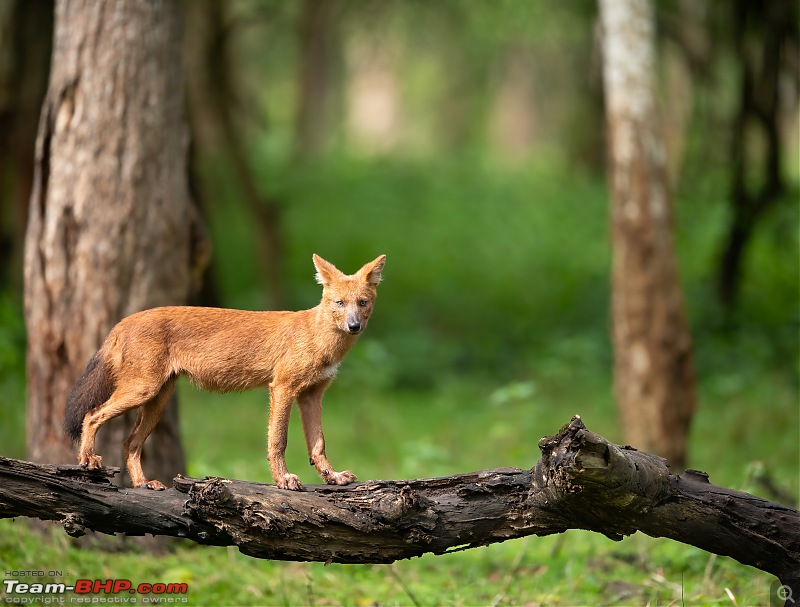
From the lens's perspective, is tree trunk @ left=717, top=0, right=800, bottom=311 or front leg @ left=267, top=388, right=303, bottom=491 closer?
front leg @ left=267, top=388, right=303, bottom=491

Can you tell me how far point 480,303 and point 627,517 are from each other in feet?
47.3

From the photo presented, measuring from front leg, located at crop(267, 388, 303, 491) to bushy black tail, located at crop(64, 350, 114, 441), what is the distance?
87cm

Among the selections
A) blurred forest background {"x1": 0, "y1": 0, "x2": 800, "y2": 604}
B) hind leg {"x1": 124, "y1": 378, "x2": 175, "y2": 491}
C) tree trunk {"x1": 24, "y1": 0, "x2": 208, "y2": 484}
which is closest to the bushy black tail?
hind leg {"x1": 124, "y1": 378, "x2": 175, "y2": 491}

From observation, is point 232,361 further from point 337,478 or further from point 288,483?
point 337,478

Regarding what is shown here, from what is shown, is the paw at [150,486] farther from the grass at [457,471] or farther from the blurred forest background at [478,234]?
the blurred forest background at [478,234]

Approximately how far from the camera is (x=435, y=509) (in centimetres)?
571

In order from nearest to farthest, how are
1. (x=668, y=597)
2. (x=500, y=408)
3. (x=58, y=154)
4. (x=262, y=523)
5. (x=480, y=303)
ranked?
(x=262, y=523) < (x=668, y=597) < (x=58, y=154) < (x=500, y=408) < (x=480, y=303)

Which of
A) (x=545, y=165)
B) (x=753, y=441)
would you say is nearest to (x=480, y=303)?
(x=753, y=441)

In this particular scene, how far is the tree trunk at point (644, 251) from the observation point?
11414 millimetres

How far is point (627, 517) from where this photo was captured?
Result: 565 cm

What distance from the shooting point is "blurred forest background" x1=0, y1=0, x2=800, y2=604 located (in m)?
13.7

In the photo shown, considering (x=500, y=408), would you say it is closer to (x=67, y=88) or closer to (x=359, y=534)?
(x=67, y=88)

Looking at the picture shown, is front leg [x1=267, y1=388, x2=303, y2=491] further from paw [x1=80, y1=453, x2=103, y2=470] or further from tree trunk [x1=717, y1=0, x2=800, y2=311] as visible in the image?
tree trunk [x1=717, y1=0, x2=800, y2=311]

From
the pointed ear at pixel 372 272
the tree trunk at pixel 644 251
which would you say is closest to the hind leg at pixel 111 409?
the pointed ear at pixel 372 272
